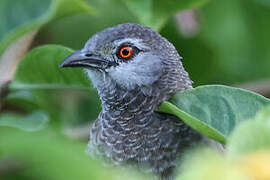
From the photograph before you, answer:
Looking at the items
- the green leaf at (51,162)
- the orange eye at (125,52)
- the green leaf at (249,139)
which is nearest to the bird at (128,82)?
the orange eye at (125,52)

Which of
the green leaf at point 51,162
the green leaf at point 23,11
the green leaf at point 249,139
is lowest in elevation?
the green leaf at point 249,139

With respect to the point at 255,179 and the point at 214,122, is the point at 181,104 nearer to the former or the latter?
the point at 214,122

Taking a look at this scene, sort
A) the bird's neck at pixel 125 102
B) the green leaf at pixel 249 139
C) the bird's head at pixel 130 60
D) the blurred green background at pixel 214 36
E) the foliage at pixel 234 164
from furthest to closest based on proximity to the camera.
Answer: the blurred green background at pixel 214 36
the bird's head at pixel 130 60
the bird's neck at pixel 125 102
the green leaf at pixel 249 139
the foliage at pixel 234 164

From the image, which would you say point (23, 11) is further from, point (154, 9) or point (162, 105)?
point (162, 105)

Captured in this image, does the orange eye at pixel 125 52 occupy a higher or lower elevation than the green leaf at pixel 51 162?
higher

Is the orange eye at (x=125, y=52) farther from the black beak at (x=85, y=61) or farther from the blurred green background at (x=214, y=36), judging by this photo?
the blurred green background at (x=214, y=36)

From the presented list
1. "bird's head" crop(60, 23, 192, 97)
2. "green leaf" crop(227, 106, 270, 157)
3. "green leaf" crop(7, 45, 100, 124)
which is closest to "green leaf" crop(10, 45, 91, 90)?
"green leaf" crop(7, 45, 100, 124)

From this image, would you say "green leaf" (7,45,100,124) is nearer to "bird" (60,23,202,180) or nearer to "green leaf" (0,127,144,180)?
"bird" (60,23,202,180)

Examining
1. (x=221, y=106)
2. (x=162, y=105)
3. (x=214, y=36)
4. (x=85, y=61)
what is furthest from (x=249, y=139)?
(x=214, y=36)
